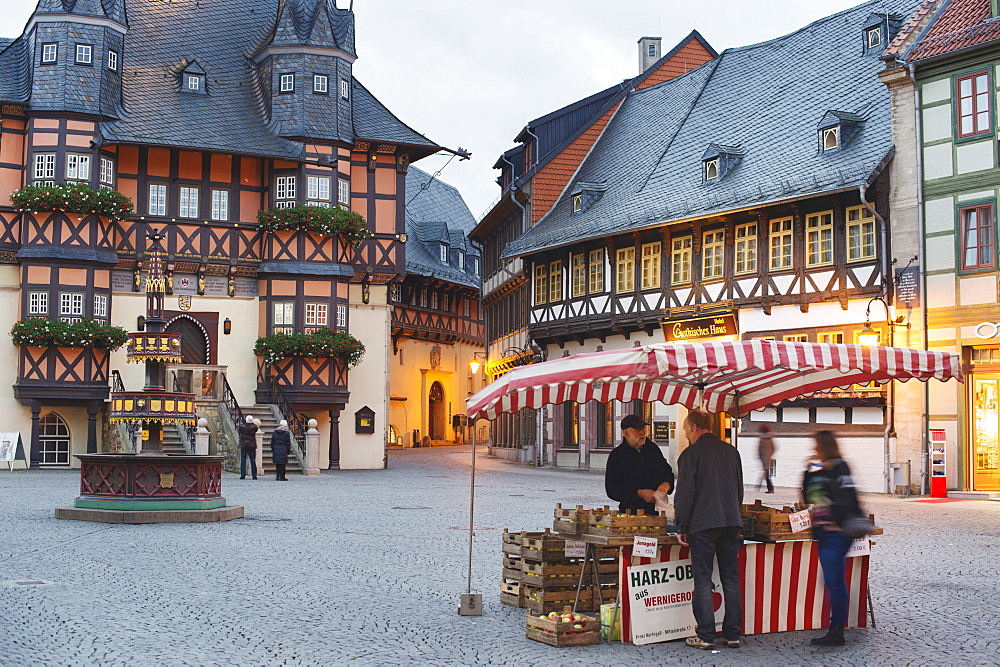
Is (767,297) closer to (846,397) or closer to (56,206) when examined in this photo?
(846,397)

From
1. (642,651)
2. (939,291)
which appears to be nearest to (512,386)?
(642,651)

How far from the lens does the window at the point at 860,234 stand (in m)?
27.4

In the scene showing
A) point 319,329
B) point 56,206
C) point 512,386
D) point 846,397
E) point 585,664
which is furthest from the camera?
point 319,329

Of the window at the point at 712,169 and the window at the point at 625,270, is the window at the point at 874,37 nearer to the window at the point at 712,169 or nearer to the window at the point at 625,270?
the window at the point at 712,169

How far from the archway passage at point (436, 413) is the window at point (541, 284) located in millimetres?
23534

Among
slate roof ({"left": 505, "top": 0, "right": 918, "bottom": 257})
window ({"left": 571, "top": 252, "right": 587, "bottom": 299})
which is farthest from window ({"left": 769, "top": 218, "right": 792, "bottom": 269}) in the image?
window ({"left": 571, "top": 252, "right": 587, "bottom": 299})

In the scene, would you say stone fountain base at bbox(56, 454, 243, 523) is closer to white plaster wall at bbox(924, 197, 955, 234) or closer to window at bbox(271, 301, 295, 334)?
white plaster wall at bbox(924, 197, 955, 234)

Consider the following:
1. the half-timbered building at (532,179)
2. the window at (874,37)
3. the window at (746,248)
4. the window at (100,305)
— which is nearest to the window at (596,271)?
the half-timbered building at (532,179)

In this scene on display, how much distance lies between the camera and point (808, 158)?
2956cm

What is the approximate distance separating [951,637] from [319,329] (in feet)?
94.9

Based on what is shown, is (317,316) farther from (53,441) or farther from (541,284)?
(53,441)

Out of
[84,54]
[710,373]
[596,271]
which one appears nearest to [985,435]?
[596,271]

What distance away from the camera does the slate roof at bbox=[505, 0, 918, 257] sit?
29.1 meters

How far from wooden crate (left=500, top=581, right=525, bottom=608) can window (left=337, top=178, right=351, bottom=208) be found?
2794 centimetres
